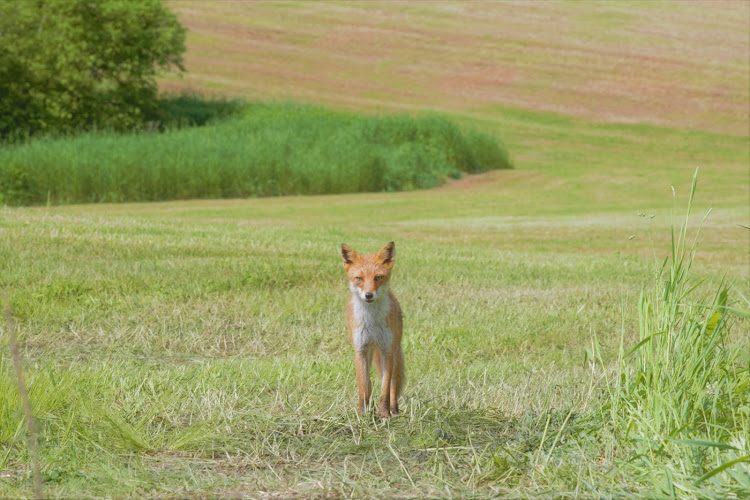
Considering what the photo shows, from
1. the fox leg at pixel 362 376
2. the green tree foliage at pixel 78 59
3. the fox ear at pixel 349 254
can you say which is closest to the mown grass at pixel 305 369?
the fox leg at pixel 362 376

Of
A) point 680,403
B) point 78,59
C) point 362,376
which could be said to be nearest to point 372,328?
point 362,376

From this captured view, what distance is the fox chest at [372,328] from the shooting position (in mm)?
5578

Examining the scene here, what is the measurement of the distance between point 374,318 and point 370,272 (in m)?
0.33

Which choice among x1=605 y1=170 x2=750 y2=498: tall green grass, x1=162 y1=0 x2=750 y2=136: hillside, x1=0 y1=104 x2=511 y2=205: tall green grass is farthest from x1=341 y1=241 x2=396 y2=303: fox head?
x1=162 y1=0 x2=750 y2=136: hillside

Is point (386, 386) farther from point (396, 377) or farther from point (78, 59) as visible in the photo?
point (78, 59)

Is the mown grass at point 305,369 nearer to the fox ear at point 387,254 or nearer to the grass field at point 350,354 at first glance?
the grass field at point 350,354

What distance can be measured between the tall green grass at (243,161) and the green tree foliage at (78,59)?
3620 millimetres

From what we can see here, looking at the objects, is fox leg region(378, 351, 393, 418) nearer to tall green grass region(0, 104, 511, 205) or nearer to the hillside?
tall green grass region(0, 104, 511, 205)

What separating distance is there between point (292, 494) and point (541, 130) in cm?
4783

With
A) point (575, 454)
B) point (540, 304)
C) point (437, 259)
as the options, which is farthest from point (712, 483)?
point (437, 259)

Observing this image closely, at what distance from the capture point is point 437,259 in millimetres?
14539

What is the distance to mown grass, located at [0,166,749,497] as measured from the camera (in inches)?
189

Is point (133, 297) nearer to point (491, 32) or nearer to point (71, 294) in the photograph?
point (71, 294)

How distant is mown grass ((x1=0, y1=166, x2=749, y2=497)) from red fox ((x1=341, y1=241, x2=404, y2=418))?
0.24m
